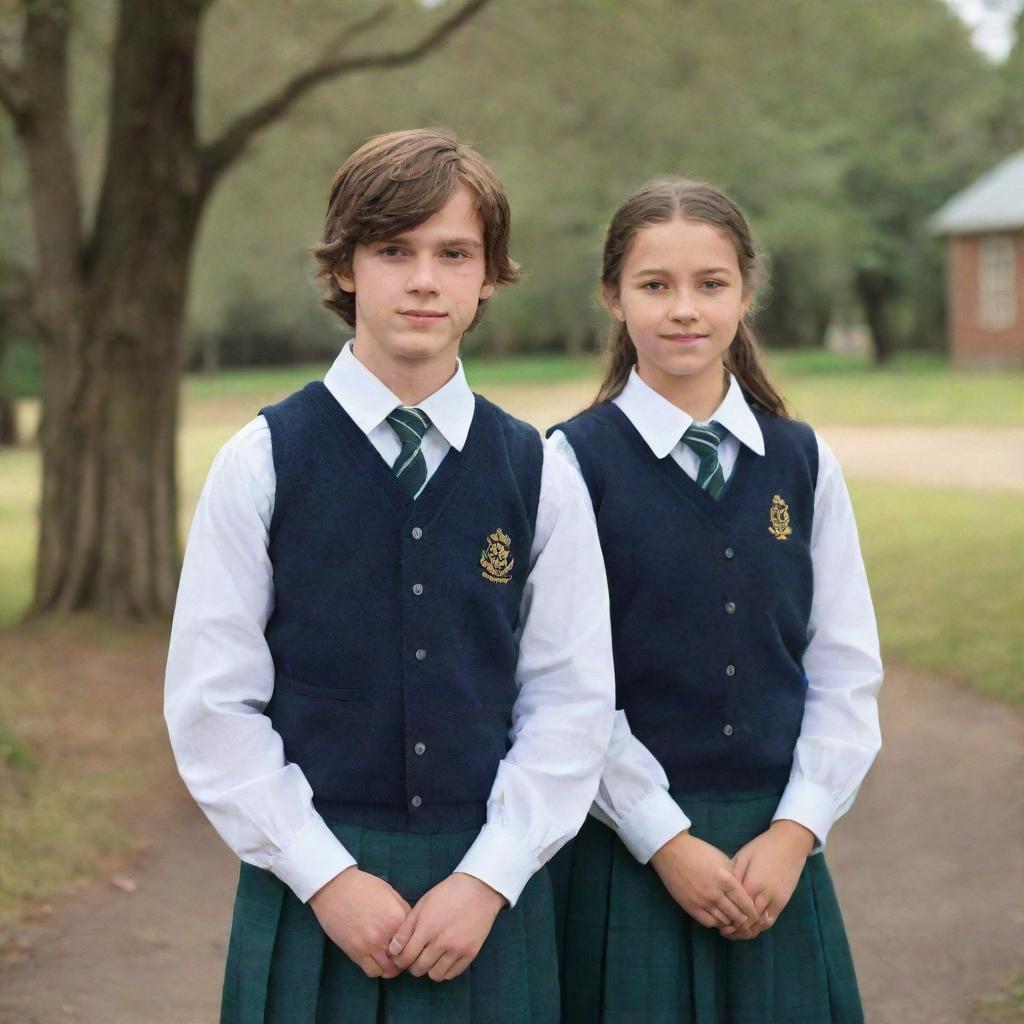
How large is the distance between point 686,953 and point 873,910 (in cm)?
237

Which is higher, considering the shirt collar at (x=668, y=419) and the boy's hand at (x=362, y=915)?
the shirt collar at (x=668, y=419)

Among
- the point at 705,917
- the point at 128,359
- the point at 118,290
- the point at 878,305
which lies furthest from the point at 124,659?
the point at 878,305

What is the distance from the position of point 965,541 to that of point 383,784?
950 cm

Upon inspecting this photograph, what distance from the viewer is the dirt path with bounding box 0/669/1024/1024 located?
390cm

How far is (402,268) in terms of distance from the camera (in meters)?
2.10

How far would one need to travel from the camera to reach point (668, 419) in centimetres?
246

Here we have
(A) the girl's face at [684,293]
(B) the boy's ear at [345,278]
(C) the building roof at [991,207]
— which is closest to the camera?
(B) the boy's ear at [345,278]

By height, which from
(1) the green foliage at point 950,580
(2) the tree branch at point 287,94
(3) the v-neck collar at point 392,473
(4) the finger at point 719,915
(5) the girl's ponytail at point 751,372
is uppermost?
(2) the tree branch at point 287,94

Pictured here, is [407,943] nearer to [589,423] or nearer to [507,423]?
[507,423]

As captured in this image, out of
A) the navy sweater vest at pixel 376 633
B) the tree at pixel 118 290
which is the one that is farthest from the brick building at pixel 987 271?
the navy sweater vest at pixel 376 633

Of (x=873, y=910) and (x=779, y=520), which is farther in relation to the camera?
(x=873, y=910)

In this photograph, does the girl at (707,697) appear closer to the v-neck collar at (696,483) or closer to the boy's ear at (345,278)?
the v-neck collar at (696,483)

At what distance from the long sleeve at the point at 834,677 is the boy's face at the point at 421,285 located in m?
0.74

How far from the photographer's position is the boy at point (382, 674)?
2025 millimetres
